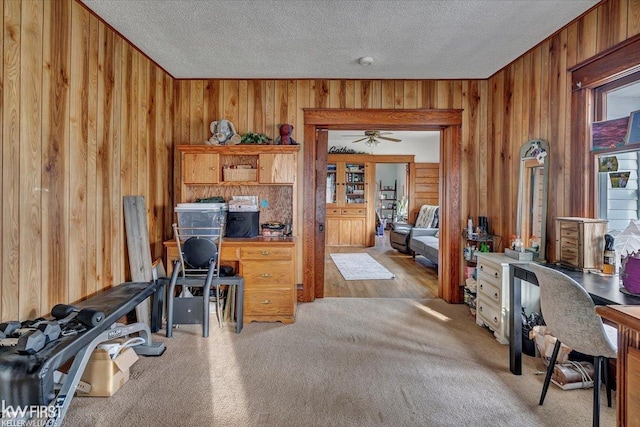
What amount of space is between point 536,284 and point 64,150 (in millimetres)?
3253

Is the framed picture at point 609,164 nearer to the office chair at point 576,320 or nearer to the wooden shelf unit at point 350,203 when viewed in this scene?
the office chair at point 576,320

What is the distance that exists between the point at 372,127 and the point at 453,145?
0.96 meters

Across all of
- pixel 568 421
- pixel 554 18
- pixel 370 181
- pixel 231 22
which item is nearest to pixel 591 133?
pixel 554 18

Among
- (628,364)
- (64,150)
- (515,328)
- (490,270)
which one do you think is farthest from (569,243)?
→ (64,150)

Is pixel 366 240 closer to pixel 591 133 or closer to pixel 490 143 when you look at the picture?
pixel 490 143

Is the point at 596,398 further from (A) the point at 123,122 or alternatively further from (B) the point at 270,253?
(A) the point at 123,122

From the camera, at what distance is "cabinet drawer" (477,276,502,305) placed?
2.84 meters

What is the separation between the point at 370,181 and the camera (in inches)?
322

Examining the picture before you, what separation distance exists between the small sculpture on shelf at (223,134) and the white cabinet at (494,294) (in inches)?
110

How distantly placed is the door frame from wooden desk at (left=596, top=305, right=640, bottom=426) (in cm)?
301

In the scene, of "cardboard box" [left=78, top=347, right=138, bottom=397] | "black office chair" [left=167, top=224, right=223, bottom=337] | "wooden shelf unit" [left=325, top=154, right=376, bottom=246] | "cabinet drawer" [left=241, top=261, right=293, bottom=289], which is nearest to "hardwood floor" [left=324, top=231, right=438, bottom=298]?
"cabinet drawer" [left=241, top=261, right=293, bottom=289]

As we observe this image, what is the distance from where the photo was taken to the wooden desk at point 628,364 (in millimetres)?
893

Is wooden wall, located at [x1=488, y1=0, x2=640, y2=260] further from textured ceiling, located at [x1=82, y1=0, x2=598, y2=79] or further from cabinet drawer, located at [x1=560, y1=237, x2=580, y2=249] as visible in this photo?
cabinet drawer, located at [x1=560, y1=237, x2=580, y2=249]

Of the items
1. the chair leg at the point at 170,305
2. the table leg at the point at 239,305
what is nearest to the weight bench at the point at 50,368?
the chair leg at the point at 170,305
